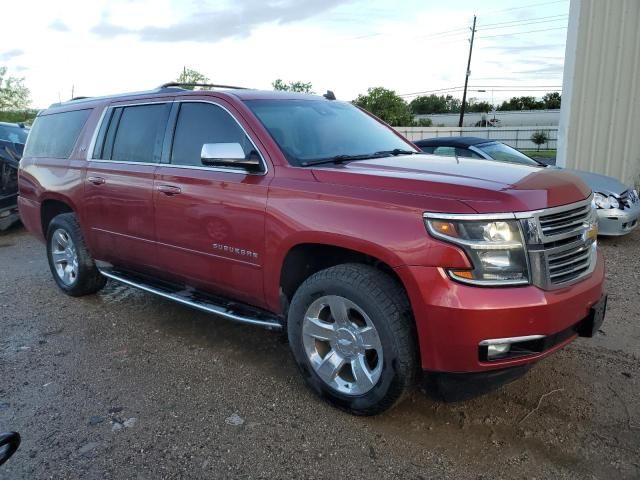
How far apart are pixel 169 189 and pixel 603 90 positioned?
8.97 m

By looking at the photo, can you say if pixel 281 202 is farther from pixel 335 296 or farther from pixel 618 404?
pixel 618 404

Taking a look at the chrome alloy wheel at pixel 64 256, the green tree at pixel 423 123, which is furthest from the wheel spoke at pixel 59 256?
the green tree at pixel 423 123

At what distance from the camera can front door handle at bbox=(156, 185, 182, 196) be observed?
4.12 meters

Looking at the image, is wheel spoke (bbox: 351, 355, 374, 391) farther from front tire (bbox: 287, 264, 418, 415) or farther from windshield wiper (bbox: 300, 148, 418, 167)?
windshield wiper (bbox: 300, 148, 418, 167)

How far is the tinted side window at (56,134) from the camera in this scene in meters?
5.48

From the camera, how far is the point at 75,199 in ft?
17.3

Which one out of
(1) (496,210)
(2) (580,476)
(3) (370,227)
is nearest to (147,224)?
(3) (370,227)

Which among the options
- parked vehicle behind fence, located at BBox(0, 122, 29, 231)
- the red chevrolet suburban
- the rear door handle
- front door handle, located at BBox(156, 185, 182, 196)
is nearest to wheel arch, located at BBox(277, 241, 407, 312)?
the red chevrolet suburban

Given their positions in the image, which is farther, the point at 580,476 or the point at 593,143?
the point at 593,143

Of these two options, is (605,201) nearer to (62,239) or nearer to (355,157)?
(355,157)

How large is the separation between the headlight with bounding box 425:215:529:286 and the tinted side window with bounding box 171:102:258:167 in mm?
1655

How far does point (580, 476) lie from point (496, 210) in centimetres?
132

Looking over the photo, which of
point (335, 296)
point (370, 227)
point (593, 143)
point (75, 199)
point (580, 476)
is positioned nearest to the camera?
point (580, 476)

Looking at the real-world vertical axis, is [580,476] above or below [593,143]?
below
